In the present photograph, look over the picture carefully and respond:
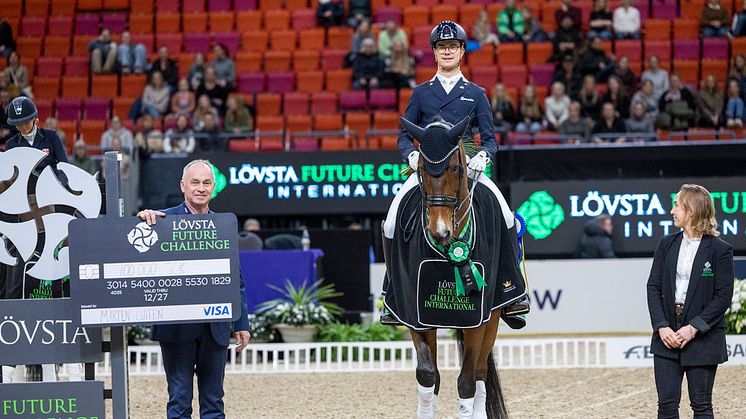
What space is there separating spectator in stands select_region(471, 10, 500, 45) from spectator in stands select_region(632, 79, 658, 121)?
273 cm

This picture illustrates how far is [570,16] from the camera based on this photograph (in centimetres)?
1766

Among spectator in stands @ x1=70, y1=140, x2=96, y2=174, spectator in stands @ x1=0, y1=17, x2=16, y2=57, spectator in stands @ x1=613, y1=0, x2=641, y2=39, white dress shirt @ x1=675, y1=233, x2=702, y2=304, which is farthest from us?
spectator in stands @ x1=0, y1=17, x2=16, y2=57

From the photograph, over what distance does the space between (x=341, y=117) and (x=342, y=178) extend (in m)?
3.58

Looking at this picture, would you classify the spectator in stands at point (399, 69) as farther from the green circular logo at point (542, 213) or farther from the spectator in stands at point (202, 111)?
the green circular logo at point (542, 213)

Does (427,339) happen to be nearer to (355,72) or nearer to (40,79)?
(355,72)

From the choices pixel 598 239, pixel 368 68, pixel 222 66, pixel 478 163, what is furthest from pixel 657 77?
pixel 478 163

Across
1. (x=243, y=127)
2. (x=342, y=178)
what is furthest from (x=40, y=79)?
(x=342, y=178)

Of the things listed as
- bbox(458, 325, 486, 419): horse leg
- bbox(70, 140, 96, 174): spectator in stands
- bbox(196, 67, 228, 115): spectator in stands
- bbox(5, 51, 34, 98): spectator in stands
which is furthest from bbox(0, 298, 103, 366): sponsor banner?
bbox(5, 51, 34, 98): spectator in stands

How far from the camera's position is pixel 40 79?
60.7 feet

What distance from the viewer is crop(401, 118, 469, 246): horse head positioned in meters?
5.63

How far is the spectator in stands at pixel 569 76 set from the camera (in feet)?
54.9

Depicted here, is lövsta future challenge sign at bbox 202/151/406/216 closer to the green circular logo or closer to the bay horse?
the green circular logo

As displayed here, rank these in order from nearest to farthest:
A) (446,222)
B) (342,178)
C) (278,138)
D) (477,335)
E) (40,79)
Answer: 1. (446,222)
2. (477,335)
3. (342,178)
4. (278,138)
5. (40,79)

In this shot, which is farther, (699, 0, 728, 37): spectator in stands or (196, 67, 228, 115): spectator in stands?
(699, 0, 728, 37): spectator in stands
